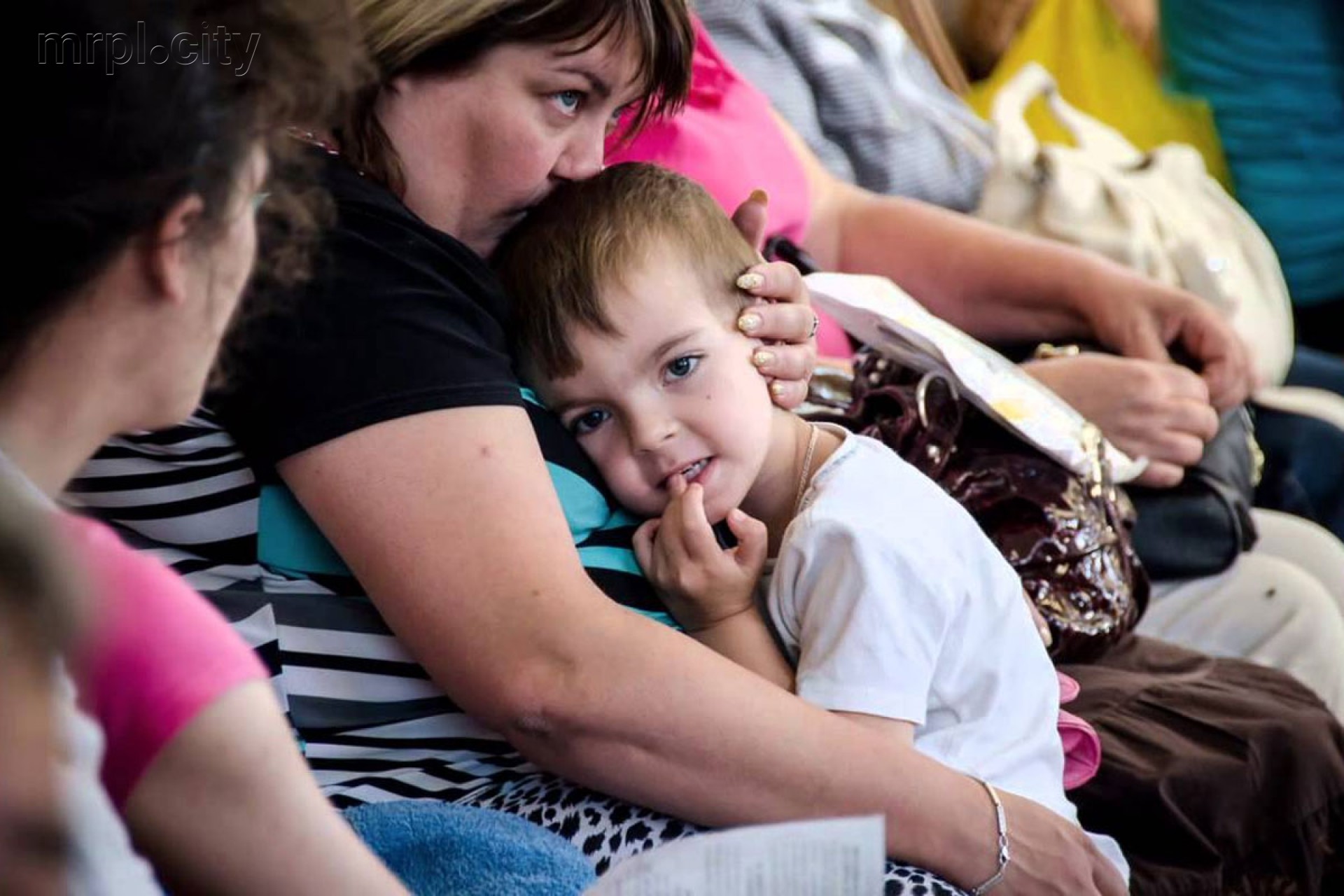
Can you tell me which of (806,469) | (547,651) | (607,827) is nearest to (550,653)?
(547,651)

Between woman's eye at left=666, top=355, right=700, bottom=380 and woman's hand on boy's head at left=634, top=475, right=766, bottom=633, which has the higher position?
woman's eye at left=666, top=355, right=700, bottom=380

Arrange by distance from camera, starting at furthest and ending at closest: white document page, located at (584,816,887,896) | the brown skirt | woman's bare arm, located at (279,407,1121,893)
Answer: the brown skirt < woman's bare arm, located at (279,407,1121,893) < white document page, located at (584,816,887,896)

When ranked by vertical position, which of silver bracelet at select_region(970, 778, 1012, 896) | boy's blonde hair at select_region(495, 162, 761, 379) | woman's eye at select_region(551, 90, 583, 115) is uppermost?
woman's eye at select_region(551, 90, 583, 115)

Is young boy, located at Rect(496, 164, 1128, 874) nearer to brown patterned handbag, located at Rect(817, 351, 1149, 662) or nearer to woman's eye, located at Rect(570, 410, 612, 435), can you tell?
woman's eye, located at Rect(570, 410, 612, 435)

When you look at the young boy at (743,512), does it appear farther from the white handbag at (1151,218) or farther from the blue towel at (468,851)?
the white handbag at (1151,218)

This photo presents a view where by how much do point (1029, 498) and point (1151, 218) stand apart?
98cm

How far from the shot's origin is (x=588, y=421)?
52.1 inches

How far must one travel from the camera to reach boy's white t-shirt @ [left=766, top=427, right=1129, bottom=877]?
46.2 inches

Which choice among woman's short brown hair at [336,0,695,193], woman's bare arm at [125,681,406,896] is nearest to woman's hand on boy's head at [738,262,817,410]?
woman's short brown hair at [336,0,695,193]

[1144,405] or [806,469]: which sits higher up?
[806,469]

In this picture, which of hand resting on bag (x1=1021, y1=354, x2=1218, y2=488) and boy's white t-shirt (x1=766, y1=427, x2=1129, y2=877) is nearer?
boy's white t-shirt (x1=766, y1=427, x2=1129, y2=877)

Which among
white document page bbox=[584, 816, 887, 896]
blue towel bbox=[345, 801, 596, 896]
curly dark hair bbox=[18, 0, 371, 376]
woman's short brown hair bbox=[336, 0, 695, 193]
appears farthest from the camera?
woman's short brown hair bbox=[336, 0, 695, 193]

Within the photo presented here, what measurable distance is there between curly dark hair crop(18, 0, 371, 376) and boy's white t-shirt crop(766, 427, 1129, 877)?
57cm

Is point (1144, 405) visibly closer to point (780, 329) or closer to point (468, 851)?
point (780, 329)
